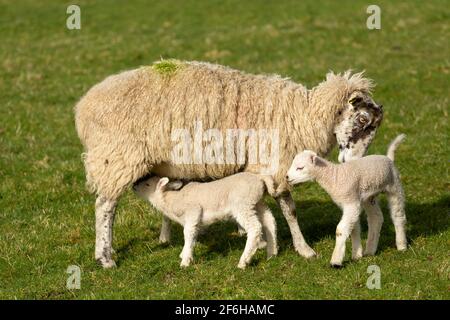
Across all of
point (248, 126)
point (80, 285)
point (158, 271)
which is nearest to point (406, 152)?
point (248, 126)

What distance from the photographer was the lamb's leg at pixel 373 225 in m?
9.14

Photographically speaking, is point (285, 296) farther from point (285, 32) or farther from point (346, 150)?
point (285, 32)

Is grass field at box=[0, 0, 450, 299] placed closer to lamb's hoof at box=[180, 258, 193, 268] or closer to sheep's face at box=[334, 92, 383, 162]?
lamb's hoof at box=[180, 258, 193, 268]

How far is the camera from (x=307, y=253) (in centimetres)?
916

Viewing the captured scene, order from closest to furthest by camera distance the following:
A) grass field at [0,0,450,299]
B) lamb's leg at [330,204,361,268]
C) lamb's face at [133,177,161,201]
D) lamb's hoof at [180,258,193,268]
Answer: grass field at [0,0,450,299] < lamb's leg at [330,204,361,268] < lamb's hoof at [180,258,193,268] < lamb's face at [133,177,161,201]

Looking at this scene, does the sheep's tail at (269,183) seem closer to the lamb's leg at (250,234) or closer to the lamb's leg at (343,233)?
the lamb's leg at (250,234)

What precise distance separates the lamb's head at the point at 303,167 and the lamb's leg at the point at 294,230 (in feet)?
1.95

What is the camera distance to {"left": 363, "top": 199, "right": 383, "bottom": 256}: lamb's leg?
9.14 m

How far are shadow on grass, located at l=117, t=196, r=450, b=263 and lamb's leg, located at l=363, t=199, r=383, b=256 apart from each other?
20cm

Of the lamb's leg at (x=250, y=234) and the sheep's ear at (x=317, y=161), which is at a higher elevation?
the sheep's ear at (x=317, y=161)

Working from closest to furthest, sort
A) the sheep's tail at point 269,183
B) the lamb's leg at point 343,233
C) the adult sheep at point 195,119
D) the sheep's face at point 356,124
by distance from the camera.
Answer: the lamb's leg at point 343,233, the sheep's tail at point 269,183, the adult sheep at point 195,119, the sheep's face at point 356,124

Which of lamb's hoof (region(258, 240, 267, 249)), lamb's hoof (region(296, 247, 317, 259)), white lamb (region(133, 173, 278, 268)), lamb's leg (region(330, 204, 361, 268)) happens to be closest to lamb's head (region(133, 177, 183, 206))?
white lamb (region(133, 173, 278, 268))

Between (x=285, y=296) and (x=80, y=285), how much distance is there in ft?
7.13

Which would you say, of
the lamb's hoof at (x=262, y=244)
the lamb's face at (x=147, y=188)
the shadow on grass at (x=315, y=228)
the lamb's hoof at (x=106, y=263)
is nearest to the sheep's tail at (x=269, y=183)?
the lamb's hoof at (x=262, y=244)
